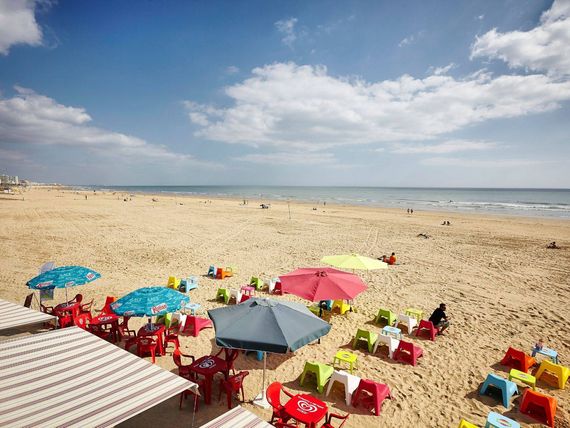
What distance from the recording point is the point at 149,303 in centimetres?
616

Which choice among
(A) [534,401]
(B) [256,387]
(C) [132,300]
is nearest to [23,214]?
(C) [132,300]

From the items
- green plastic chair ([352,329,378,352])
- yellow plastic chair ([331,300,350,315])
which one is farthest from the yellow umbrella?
green plastic chair ([352,329,378,352])

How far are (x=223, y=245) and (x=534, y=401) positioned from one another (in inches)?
630

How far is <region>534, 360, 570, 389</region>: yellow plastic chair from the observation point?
6.38m

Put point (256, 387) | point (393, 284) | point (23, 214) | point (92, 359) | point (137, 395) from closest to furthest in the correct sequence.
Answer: point (137, 395), point (92, 359), point (256, 387), point (393, 284), point (23, 214)

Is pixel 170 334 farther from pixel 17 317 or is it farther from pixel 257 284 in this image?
pixel 257 284

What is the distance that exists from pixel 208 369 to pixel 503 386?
18.9 ft

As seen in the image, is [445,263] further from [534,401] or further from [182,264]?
[182,264]

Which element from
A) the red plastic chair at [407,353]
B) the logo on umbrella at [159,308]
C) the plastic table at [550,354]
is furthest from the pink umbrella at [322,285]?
the plastic table at [550,354]

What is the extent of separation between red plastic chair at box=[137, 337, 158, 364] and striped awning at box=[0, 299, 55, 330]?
1901 millimetres

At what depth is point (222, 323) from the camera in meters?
5.20

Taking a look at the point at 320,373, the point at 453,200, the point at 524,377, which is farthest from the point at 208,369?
the point at 453,200

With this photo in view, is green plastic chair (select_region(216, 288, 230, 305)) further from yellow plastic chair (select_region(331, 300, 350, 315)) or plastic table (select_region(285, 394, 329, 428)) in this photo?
plastic table (select_region(285, 394, 329, 428))

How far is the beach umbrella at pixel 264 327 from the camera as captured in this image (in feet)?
15.3
